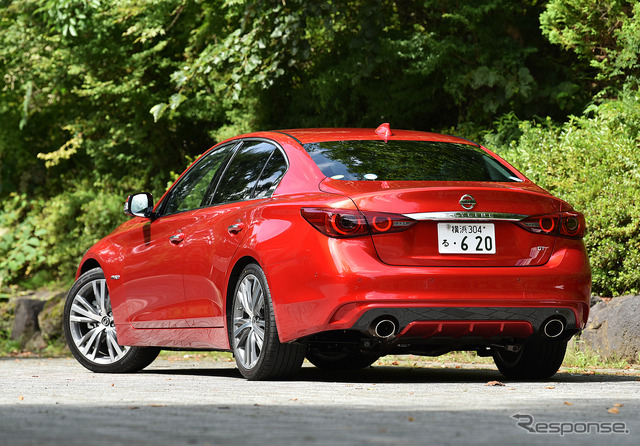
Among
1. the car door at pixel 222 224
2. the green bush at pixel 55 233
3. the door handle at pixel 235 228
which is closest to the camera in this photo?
the door handle at pixel 235 228

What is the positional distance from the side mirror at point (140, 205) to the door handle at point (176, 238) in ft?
1.53

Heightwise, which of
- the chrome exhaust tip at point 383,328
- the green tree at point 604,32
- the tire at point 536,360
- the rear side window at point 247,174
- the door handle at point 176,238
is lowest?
the tire at point 536,360

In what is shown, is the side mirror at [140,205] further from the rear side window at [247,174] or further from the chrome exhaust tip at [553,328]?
the chrome exhaust tip at [553,328]

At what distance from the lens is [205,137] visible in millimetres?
18047

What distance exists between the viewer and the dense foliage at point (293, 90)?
34.8 feet

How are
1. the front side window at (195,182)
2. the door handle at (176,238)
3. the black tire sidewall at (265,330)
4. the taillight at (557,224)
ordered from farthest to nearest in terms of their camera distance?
the front side window at (195,182) < the door handle at (176,238) < the black tire sidewall at (265,330) < the taillight at (557,224)

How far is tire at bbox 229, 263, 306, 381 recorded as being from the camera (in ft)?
21.2

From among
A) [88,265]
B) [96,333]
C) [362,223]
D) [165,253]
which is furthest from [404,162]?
[88,265]

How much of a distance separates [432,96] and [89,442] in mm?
10862

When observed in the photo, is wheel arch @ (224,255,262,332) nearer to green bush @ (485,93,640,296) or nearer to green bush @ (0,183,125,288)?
green bush @ (485,93,640,296)

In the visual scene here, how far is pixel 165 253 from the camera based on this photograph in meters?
7.69

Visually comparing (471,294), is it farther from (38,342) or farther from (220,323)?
(38,342)

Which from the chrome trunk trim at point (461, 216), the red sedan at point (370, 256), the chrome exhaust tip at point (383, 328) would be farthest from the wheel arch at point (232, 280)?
the chrome trunk trim at point (461, 216)

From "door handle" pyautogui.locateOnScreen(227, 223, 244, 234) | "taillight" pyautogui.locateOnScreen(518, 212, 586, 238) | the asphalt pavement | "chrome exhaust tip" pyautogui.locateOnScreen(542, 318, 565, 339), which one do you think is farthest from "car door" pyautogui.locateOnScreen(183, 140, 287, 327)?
"chrome exhaust tip" pyautogui.locateOnScreen(542, 318, 565, 339)
